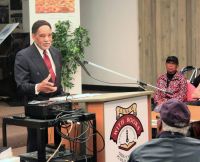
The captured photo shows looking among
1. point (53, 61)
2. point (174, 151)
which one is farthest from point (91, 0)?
point (174, 151)

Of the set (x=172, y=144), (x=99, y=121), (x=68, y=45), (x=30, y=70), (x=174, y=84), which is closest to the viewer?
(x=172, y=144)

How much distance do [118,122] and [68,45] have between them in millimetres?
4641

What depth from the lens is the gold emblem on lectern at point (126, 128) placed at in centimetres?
339

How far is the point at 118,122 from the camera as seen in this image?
11.1ft

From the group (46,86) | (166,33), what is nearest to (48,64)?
(46,86)

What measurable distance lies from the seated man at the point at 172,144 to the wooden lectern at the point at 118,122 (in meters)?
0.79

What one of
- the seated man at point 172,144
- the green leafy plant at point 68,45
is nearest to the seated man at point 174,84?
the green leafy plant at point 68,45

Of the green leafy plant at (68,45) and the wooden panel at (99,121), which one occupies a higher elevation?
the green leafy plant at (68,45)

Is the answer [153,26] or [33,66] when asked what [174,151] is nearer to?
[33,66]

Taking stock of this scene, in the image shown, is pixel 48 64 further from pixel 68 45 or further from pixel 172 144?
pixel 68 45

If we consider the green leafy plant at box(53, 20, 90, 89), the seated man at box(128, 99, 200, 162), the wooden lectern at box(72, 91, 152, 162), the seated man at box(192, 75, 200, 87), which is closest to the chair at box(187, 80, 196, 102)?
the seated man at box(192, 75, 200, 87)

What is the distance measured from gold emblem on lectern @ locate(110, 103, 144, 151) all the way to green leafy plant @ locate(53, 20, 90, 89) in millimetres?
4288

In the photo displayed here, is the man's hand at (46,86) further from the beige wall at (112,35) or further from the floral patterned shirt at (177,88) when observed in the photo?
the beige wall at (112,35)

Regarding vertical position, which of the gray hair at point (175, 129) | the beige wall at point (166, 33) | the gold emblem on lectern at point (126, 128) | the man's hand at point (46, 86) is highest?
the beige wall at point (166, 33)
